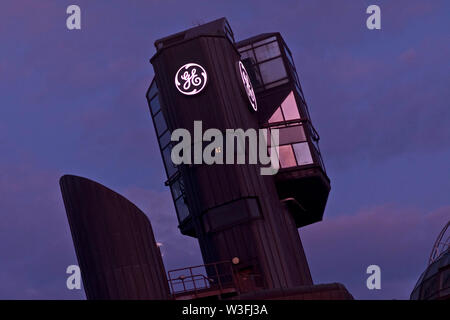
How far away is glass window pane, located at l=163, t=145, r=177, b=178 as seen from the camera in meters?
67.1

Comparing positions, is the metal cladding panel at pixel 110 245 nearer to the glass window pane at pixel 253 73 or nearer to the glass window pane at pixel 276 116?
the glass window pane at pixel 276 116

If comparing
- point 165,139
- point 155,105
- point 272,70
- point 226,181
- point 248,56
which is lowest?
point 226,181

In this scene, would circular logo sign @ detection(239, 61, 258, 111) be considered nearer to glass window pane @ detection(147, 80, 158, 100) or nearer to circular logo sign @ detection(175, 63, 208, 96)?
circular logo sign @ detection(175, 63, 208, 96)

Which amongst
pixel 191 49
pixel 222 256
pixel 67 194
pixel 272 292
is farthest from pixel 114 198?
pixel 191 49

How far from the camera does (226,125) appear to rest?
58219mm

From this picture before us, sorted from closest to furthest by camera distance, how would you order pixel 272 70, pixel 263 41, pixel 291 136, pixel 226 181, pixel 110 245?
pixel 110 245 → pixel 226 181 → pixel 291 136 → pixel 272 70 → pixel 263 41

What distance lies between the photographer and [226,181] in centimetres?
5756

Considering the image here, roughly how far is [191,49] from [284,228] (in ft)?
51.9

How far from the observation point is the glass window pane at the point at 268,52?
66.4 m

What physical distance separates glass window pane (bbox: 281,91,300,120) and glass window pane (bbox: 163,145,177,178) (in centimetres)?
1051

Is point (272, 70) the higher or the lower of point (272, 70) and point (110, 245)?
the higher

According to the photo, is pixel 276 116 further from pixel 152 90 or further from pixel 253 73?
pixel 152 90

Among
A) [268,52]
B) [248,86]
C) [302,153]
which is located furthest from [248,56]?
[302,153]

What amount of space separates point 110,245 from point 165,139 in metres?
32.4
